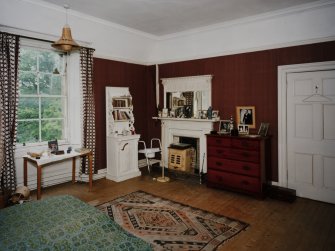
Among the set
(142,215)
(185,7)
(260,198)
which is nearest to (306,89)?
(260,198)

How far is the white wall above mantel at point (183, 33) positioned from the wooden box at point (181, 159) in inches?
83.3

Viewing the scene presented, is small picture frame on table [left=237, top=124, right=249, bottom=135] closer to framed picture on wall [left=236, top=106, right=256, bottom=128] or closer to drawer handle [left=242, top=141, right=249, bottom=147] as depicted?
framed picture on wall [left=236, top=106, right=256, bottom=128]

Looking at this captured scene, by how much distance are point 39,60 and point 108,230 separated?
393cm

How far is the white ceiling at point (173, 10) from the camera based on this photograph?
404 cm

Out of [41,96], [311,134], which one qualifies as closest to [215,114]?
[311,134]

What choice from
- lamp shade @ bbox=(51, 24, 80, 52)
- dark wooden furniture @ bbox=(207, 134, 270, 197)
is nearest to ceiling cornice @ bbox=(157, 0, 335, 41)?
dark wooden furniture @ bbox=(207, 134, 270, 197)

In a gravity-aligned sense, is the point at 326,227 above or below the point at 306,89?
below

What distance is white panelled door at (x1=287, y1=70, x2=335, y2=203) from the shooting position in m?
4.11

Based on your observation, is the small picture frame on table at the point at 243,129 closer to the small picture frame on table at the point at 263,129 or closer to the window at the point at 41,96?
the small picture frame on table at the point at 263,129

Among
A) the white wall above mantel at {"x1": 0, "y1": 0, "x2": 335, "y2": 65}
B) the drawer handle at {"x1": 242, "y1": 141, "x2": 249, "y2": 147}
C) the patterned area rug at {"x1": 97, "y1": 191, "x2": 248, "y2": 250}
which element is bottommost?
the patterned area rug at {"x1": 97, "y1": 191, "x2": 248, "y2": 250}

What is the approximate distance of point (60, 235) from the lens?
1.89 meters

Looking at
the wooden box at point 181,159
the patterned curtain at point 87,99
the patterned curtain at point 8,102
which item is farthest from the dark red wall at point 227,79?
the patterned curtain at point 8,102

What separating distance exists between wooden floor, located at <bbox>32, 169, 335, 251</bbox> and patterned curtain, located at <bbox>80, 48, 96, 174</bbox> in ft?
2.67

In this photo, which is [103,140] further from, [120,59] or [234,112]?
[234,112]
